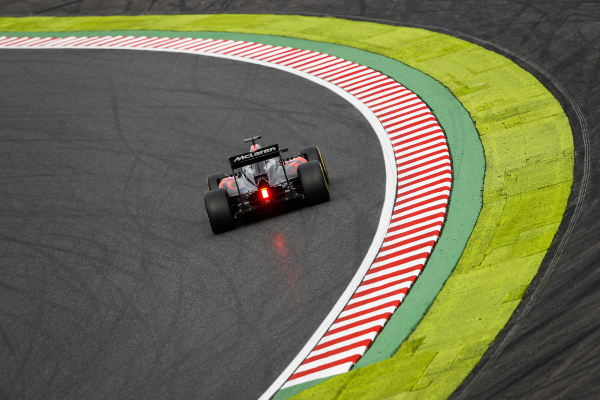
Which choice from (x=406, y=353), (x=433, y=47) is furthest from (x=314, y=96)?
Result: (x=406, y=353)

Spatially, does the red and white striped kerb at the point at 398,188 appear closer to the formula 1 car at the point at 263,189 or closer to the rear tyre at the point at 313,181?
the rear tyre at the point at 313,181

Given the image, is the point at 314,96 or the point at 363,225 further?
the point at 314,96

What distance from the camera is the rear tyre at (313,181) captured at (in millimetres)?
14961

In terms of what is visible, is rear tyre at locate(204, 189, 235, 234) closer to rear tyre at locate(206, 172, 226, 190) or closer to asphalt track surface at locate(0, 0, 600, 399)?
rear tyre at locate(206, 172, 226, 190)

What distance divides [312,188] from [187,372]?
15.6 feet

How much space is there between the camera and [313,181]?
15023 millimetres

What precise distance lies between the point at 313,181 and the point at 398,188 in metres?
1.75

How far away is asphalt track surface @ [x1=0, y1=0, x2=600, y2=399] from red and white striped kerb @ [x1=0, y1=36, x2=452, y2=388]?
2.10 meters

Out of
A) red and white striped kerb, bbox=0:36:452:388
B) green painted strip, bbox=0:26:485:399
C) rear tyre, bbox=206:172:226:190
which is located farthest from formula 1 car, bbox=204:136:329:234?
green painted strip, bbox=0:26:485:399

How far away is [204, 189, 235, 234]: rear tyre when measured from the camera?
1489cm

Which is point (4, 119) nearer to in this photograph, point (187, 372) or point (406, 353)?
point (187, 372)

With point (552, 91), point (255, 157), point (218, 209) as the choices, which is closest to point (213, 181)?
point (255, 157)

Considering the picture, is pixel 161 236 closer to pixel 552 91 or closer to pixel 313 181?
pixel 313 181

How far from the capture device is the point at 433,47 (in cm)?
2205
